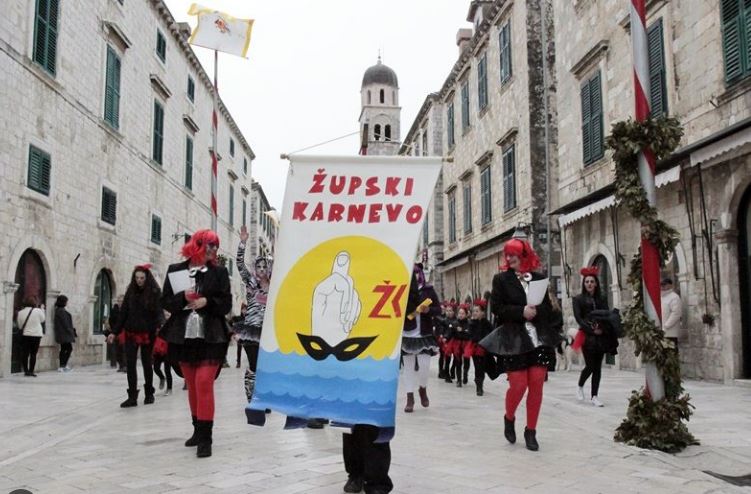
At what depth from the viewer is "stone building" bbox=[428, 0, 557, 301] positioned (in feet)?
65.5

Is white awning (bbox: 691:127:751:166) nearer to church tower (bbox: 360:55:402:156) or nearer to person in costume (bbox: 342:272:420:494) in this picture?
person in costume (bbox: 342:272:420:494)

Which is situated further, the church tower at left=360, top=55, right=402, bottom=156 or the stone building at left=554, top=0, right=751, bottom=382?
the church tower at left=360, top=55, right=402, bottom=156

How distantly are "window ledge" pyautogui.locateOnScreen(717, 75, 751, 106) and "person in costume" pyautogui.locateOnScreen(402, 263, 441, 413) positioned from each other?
5.80 meters

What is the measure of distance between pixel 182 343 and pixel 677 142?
477cm

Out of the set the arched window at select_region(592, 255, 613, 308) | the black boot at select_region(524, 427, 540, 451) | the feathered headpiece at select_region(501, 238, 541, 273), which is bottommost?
the black boot at select_region(524, 427, 540, 451)

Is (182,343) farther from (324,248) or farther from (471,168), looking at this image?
(471,168)

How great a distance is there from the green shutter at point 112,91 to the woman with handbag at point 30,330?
21.8 feet

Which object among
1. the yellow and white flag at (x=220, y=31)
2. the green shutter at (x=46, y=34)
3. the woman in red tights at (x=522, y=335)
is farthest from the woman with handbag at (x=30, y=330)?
the woman in red tights at (x=522, y=335)

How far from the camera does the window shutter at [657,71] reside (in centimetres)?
1313

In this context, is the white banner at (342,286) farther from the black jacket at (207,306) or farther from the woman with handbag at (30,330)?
the woman with handbag at (30,330)

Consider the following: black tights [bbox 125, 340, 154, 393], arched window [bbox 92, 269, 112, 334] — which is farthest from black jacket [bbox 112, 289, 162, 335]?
arched window [bbox 92, 269, 112, 334]

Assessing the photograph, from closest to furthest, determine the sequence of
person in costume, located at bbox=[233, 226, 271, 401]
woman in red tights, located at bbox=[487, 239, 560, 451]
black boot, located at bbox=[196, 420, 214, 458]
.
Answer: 1. black boot, located at bbox=[196, 420, 214, 458]
2. woman in red tights, located at bbox=[487, 239, 560, 451]
3. person in costume, located at bbox=[233, 226, 271, 401]

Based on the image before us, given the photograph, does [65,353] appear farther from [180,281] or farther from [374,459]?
[374,459]

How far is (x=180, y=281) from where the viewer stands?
6031mm
